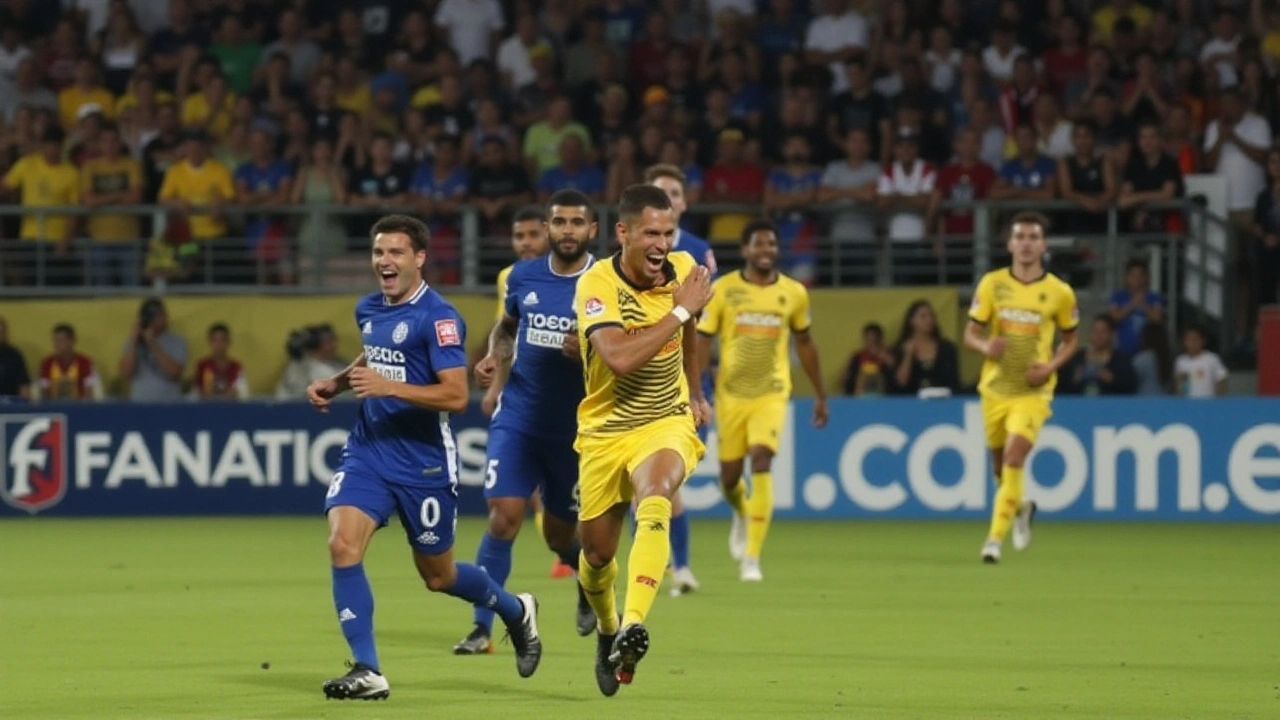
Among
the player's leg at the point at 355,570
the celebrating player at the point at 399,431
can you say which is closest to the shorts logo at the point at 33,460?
the celebrating player at the point at 399,431

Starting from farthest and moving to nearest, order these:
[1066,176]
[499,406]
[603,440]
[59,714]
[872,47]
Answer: [872,47]
[1066,176]
[499,406]
[603,440]
[59,714]

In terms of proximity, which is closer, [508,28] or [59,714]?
[59,714]

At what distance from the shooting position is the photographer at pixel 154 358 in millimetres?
22844

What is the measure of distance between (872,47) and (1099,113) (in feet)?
8.77

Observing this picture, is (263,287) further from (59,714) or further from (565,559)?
(59,714)

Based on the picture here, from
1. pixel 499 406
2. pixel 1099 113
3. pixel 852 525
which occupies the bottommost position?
pixel 852 525

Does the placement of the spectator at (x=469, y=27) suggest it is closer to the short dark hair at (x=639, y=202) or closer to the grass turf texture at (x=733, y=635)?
the grass turf texture at (x=733, y=635)

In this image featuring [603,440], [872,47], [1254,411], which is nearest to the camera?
[603,440]

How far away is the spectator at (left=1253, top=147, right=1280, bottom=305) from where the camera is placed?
21.9 metres

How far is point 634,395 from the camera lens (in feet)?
32.1

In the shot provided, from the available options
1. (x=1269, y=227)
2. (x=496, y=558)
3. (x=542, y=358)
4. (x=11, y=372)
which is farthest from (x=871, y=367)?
(x=496, y=558)

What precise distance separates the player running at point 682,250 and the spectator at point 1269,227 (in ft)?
30.6

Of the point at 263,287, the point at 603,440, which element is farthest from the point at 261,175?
the point at 603,440

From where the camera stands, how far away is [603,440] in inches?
386
